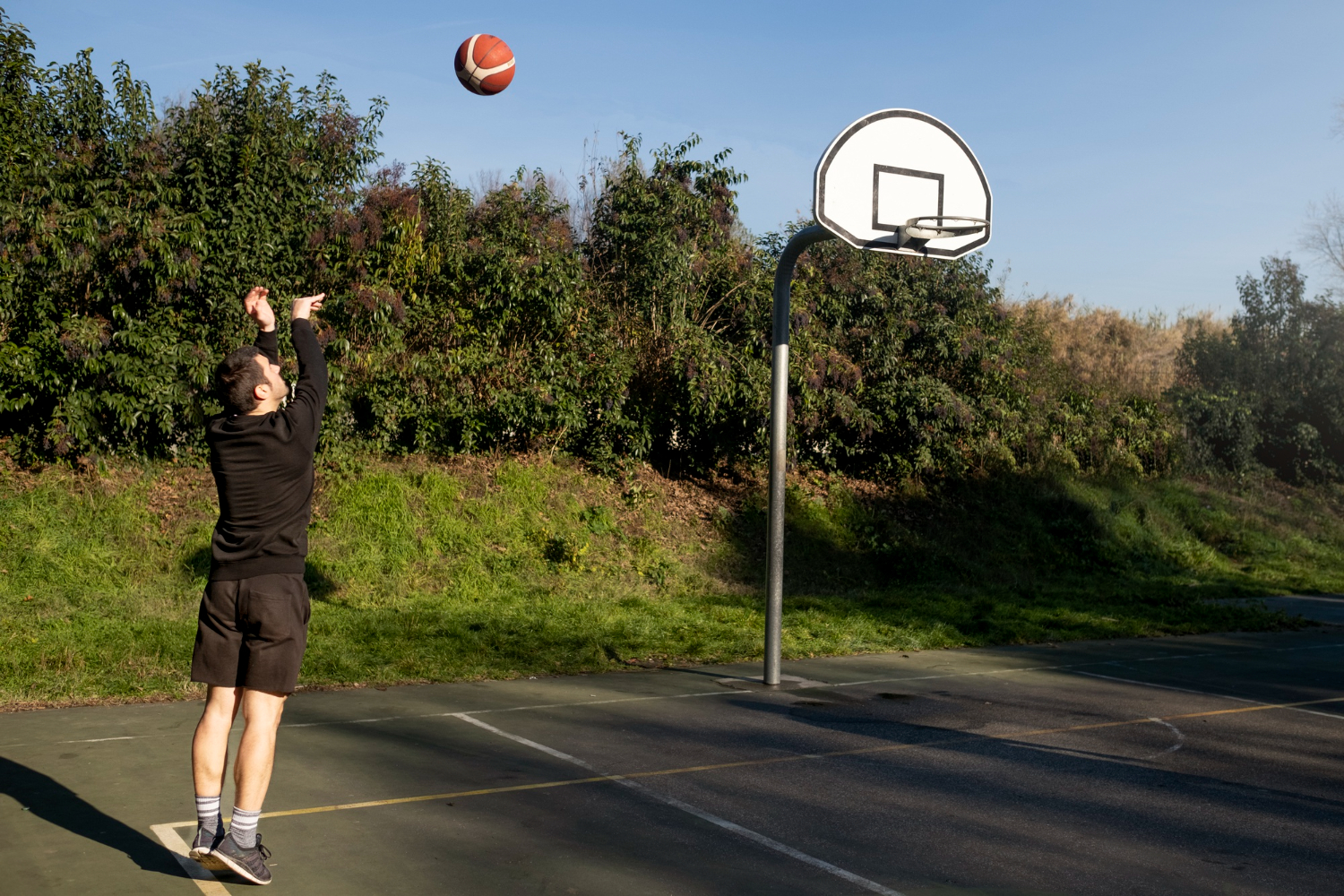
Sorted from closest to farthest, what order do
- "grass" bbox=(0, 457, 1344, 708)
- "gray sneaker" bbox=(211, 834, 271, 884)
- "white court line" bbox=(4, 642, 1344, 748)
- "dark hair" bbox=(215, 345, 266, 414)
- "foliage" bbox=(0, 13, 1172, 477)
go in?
"gray sneaker" bbox=(211, 834, 271, 884) → "dark hair" bbox=(215, 345, 266, 414) → "white court line" bbox=(4, 642, 1344, 748) → "grass" bbox=(0, 457, 1344, 708) → "foliage" bbox=(0, 13, 1172, 477)

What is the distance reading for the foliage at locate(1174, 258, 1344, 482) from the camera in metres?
24.9

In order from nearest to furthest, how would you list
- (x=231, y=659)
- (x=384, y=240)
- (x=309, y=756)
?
1. (x=231, y=659)
2. (x=309, y=756)
3. (x=384, y=240)

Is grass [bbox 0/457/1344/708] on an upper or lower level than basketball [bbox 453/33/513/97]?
lower

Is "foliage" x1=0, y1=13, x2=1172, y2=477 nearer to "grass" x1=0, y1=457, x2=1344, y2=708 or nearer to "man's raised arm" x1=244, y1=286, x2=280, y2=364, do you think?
"grass" x1=0, y1=457, x2=1344, y2=708

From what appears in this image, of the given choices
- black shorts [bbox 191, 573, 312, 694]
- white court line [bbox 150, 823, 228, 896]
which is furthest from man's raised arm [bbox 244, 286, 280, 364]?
white court line [bbox 150, 823, 228, 896]

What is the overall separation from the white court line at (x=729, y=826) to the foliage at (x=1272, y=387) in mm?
21743

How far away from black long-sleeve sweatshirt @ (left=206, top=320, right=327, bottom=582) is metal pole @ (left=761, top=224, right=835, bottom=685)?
489cm

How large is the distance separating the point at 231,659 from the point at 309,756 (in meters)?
2.27

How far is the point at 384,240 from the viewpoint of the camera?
14.0 metres

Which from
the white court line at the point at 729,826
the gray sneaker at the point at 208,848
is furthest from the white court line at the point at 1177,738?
the gray sneaker at the point at 208,848

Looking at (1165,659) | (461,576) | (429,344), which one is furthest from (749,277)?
(1165,659)

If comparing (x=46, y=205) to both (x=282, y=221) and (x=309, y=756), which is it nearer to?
(x=282, y=221)

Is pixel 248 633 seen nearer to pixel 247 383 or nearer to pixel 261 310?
pixel 247 383

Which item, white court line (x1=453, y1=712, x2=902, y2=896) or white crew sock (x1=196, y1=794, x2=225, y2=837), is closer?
white crew sock (x1=196, y1=794, x2=225, y2=837)
